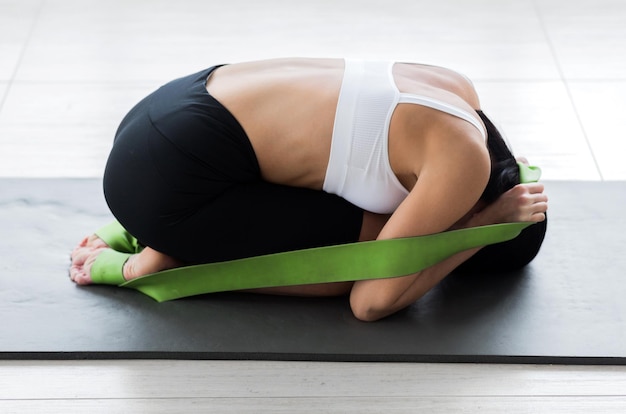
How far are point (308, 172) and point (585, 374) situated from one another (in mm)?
739

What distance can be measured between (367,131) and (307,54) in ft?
4.88

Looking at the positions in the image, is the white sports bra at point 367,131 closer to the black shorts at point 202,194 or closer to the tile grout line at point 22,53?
the black shorts at point 202,194

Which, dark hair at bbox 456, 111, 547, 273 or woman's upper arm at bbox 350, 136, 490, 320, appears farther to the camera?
dark hair at bbox 456, 111, 547, 273

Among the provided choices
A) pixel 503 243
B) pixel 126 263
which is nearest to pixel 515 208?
pixel 503 243

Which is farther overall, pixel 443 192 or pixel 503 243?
pixel 503 243

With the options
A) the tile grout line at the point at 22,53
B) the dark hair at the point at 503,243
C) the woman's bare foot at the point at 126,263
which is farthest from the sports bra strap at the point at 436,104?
the tile grout line at the point at 22,53

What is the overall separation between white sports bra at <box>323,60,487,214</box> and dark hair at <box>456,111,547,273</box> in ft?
0.28

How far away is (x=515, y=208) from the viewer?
2295 mm

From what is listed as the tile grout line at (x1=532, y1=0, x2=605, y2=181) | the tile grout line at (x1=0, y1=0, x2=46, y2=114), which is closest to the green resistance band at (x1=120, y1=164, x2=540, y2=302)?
the tile grout line at (x1=532, y1=0, x2=605, y2=181)

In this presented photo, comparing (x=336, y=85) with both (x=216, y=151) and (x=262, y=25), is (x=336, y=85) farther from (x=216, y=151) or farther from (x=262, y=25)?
(x=262, y=25)

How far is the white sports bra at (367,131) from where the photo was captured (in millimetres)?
2145

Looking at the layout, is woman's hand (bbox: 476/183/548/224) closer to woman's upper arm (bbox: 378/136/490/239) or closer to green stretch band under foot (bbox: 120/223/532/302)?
green stretch band under foot (bbox: 120/223/532/302)

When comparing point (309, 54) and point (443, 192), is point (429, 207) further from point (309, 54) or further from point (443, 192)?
point (309, 54)

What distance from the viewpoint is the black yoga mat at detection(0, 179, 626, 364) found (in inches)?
87.2
